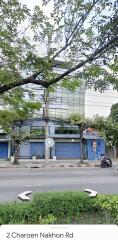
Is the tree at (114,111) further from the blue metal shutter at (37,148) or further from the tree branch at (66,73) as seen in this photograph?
the tree branch at (66,73)

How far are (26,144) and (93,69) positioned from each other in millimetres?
36175

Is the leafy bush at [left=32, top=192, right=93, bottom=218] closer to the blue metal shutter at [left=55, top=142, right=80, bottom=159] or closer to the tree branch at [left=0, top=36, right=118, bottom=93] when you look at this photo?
the tree branch at [left=0, top=36, right=118, bottom=93]

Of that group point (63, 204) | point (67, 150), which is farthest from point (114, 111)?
point (63, 204)

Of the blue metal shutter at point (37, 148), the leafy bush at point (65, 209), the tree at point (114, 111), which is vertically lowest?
the leafy bush at point (65, 209)

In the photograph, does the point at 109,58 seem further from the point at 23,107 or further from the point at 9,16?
the point at 23,107

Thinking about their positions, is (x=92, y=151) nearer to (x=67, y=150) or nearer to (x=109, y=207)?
(x=67, y=150)

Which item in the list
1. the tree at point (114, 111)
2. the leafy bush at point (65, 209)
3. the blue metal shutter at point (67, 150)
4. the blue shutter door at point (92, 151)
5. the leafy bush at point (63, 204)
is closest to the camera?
the leafy bush at point (65, 209)

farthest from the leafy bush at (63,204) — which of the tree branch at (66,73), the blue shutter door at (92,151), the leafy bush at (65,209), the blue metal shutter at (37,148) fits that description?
the blue shutter door at (92,151)
